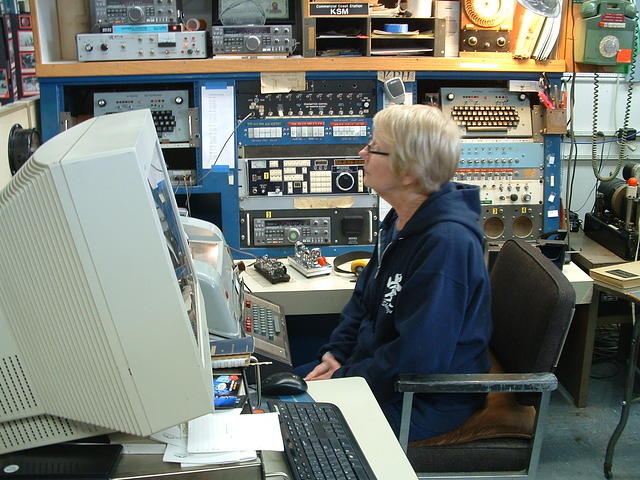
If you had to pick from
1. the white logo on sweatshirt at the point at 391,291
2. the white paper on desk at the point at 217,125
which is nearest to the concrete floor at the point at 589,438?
the white logo on sweatshirt at the point at 391,291

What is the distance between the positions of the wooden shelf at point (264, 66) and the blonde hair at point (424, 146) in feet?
3.54

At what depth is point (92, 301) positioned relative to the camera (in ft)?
2.88

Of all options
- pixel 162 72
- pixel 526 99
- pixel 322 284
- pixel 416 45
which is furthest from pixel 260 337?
pixel 526 99

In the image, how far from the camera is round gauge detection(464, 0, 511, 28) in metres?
2.94

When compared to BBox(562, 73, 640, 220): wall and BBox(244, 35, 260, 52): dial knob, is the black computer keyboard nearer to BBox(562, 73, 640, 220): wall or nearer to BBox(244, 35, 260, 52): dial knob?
BBox(244, 35, 260, 52): dial knob

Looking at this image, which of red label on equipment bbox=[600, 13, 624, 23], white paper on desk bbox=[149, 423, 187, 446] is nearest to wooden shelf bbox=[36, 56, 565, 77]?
red label on equipment bbox=[600, 13, 624, 23]

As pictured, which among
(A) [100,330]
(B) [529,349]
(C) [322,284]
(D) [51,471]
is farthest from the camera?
(C) [322,284]

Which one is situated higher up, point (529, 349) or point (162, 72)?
point (162, 72)

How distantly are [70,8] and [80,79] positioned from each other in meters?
0.41

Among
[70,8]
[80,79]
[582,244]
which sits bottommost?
[582,244]

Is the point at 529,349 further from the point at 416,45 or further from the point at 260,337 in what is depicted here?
the point at 416,45

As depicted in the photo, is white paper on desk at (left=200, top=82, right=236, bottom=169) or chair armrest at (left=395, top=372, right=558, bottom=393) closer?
chair armrest at (left=395, top=372, right=558, bottom=393)

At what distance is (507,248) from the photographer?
2066mm

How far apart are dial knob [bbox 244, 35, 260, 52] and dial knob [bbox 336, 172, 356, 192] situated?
2.09 feet
